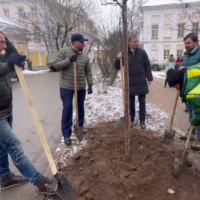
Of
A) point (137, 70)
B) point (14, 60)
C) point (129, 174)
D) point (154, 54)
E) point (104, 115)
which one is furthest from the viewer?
point (154, 54)

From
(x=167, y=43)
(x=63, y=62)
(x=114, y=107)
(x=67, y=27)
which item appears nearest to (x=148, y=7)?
(x=167, y=43)

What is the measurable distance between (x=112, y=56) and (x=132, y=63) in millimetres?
5083

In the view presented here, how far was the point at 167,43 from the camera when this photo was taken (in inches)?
1210

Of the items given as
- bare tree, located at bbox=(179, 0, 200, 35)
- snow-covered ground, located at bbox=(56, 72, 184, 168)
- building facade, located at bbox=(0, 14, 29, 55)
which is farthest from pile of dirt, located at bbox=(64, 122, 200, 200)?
building facade, located at bbox=(0, 14, 29, 55)

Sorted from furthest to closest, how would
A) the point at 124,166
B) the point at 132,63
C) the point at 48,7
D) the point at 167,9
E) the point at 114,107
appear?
the point at 167,9 < the point at 48,7 < the point at 114,107 < the point at 132,63 < the point at 124,166

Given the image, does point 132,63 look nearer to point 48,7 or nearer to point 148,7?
point 48,7

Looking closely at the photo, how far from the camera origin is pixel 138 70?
3.88 meters

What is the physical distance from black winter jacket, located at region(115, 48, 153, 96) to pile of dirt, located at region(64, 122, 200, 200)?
104 centimetres

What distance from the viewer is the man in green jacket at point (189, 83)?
2043mm

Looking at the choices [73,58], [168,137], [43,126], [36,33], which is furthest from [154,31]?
[73,58]

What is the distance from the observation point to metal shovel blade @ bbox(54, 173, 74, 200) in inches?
82.2

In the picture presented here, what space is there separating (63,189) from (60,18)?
23753mm

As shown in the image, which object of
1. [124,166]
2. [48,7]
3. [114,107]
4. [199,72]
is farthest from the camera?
[48,7]

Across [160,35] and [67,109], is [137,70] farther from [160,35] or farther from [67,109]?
[160,35]
